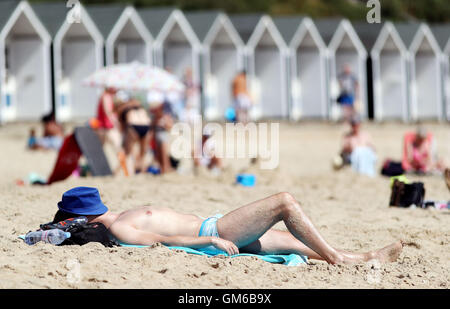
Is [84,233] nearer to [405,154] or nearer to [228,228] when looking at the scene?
[228,228]

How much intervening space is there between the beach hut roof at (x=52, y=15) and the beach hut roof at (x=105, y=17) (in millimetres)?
794

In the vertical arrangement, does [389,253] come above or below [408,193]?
below

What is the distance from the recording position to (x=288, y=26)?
2125 cm

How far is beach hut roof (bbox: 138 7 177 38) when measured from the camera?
61.3 feet

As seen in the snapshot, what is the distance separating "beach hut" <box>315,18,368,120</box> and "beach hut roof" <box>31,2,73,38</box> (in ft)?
25.3

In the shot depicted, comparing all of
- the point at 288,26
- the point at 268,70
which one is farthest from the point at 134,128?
the point at 288,26

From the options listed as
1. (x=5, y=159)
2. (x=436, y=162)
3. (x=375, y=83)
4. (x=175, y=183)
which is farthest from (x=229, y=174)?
(x=375, y=83)

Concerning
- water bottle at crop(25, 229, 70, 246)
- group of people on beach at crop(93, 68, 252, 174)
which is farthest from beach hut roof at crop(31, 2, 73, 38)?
water bottle at crop(25, 229, 70, 246)

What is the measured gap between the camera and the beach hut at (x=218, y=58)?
64.1 feet

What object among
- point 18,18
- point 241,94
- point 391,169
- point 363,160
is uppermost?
point 18,18

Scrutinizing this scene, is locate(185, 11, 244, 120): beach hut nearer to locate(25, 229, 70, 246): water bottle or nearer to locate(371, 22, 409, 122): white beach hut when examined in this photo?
locate(371, 22, 409, 122): white beach hut

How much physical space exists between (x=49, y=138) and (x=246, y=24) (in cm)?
856

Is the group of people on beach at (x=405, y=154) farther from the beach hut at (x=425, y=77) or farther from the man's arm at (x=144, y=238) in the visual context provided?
the beach hut at (x=425, y=77)

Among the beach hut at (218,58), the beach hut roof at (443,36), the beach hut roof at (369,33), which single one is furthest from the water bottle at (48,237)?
the beach hut roof at (443,36)
